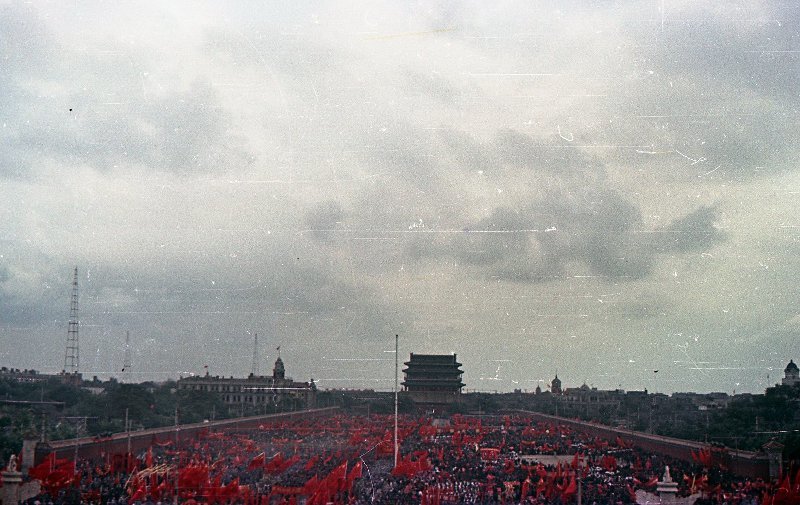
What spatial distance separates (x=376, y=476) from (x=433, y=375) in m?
96.8

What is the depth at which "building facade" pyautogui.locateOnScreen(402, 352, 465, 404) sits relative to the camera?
134500 millimetres

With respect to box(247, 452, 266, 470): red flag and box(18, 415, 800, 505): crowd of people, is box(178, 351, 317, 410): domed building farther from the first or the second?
box(247, 452, 266, 470): red flag

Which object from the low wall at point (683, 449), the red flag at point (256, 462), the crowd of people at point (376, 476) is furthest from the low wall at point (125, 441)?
the low wall at point (683, 449)

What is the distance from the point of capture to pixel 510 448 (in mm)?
56094

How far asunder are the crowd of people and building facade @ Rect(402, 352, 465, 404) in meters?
76.7

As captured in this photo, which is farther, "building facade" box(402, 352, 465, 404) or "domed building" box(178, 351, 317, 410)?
"building facade" box(402, 352, 465, 404)

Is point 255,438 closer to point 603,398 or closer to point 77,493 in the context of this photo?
point 77,493

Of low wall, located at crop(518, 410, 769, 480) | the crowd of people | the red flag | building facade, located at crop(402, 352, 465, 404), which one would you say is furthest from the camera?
building facade, located at crop(402, 352, 465, 404)

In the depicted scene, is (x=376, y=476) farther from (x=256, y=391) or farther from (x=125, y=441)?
(x=256, y=391)

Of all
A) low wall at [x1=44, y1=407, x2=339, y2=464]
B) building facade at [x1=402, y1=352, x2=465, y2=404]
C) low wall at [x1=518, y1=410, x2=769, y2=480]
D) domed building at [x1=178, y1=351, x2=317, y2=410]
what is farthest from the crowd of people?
Result: building facade at [x1=402, y1=352, x2=465, y2=404]

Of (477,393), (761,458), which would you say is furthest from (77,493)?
(477,393)

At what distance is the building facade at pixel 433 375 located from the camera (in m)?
134

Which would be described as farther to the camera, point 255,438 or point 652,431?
point 652,431

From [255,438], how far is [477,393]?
278 ft
